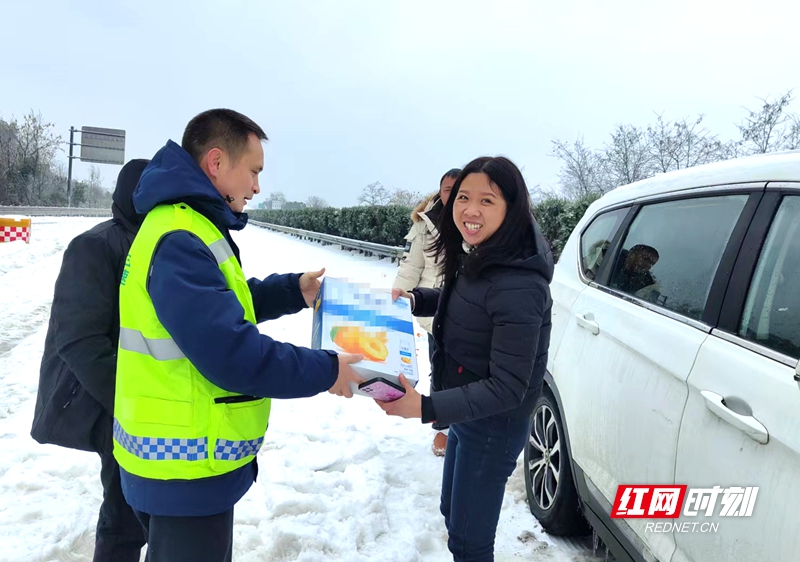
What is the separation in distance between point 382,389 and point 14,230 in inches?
748

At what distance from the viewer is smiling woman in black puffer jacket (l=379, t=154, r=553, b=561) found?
1.68 m

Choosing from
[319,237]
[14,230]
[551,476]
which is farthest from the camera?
[319,237]

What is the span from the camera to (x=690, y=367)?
5.46ft

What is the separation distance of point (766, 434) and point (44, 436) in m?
2.33

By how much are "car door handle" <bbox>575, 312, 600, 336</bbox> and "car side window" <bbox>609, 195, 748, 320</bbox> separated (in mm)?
208

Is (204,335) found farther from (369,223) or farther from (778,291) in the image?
(369,223)

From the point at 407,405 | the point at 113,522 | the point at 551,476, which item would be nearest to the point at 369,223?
the point at 551,476

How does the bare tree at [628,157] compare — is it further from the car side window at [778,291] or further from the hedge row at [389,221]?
the car side window at [778,291]

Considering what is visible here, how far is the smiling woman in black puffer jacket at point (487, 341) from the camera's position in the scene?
168 cm

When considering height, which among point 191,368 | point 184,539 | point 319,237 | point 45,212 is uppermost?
point 191,368

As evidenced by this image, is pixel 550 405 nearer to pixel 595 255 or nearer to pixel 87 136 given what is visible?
pixel 595 255

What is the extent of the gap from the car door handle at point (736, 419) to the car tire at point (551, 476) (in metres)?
1.19

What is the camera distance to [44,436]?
1.82 m

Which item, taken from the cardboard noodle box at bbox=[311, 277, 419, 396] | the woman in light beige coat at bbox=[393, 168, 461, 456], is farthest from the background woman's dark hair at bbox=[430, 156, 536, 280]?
the woman in light beige coat at bbox=[393, 168, 461, 456]
